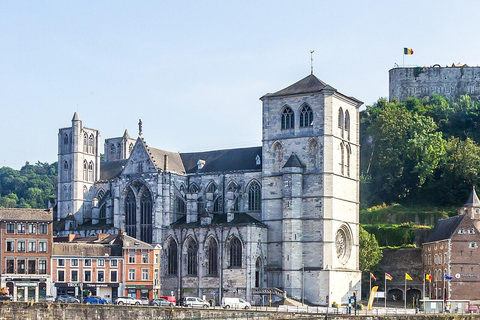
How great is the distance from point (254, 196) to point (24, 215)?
2191 centimetres

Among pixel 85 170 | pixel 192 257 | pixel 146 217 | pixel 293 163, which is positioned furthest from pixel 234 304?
pixel 85 170

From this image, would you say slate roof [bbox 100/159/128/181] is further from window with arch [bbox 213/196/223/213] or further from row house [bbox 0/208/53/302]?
row house [bbox 0/208/53/302]

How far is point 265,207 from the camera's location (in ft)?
298

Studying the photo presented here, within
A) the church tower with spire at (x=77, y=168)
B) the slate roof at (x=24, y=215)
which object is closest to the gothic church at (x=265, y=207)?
the church tower with spire at (x=77, y=168)

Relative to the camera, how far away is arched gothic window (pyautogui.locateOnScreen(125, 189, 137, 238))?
97875 millimetres

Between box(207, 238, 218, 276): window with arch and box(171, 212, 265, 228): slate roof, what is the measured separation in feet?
6.49

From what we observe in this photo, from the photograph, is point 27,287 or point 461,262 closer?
point 27,287

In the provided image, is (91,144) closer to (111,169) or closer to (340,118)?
(111,169)

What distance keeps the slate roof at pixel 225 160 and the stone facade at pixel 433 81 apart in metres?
40.5

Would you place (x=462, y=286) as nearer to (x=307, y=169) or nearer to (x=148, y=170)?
(x=307, y=169)

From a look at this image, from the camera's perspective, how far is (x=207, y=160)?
10075cm

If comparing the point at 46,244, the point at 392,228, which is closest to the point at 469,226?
the point at 392,228

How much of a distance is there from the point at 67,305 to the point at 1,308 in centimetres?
469

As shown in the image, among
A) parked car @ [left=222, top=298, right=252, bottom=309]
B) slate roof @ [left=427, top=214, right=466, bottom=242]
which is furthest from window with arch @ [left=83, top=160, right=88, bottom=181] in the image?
slate roof @ [left=427, top=214, right=466, bottom=242]
